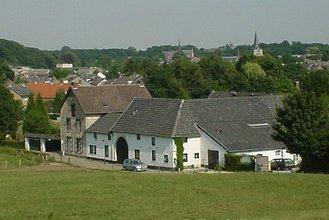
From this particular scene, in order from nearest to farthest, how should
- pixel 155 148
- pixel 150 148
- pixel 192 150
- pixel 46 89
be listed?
pixel 192 150
pixel 155 148
pixel 150 148
pixel 46 89

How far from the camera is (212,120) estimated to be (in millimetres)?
50375

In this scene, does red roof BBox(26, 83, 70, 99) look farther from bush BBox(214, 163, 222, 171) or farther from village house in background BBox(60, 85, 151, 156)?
bush BBox(214, 163, 222, 171)

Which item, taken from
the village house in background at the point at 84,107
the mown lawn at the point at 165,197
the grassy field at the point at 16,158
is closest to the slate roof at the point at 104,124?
the village house in background at the point at 84,107

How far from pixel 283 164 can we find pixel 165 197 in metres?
17.9

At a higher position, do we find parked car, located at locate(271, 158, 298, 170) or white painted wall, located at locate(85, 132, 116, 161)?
white painted wall, located at locate(85, 132, 116, 161)

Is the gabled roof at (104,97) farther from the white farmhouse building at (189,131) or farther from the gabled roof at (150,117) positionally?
the gabled roof at (150,117)

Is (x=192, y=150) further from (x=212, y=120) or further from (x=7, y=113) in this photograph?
(x=7, y=113)

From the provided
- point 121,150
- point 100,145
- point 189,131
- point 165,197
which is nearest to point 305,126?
point 189,131

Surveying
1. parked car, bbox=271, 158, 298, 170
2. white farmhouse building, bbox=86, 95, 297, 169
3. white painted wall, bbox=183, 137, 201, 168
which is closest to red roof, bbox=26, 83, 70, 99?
white farmhouse building, bbox=86, 95, 297, 169

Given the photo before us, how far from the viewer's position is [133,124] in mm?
52062

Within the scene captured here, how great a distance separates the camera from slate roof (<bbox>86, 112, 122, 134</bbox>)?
54.7m

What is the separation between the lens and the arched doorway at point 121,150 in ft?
174

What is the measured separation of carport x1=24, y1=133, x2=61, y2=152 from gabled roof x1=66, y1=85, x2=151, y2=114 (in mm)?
5451

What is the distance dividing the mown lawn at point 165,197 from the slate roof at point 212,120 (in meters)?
12.7
